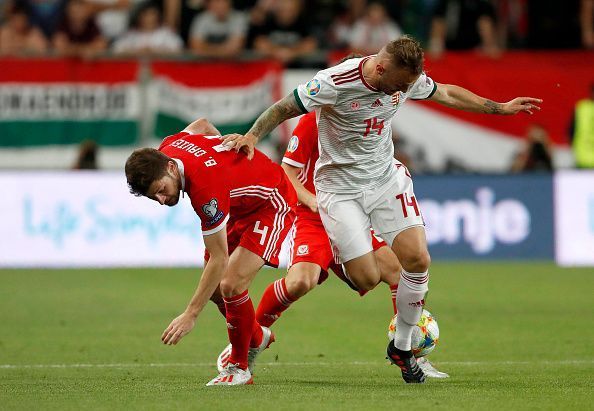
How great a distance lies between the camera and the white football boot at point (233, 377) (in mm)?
8102

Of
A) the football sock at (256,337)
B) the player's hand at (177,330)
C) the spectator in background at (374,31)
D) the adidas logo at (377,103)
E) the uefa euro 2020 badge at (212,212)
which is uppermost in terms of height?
the adidas logo at (377,103)

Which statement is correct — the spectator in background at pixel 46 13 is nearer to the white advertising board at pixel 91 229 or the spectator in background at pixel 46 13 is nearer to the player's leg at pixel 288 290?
the white advertising board at pixel 91 229

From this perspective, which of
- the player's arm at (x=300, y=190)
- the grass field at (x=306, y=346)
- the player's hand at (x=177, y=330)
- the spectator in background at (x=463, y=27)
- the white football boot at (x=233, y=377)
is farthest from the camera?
the spectator in background at (x=463, y=27)

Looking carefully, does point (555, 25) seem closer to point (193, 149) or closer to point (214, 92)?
point (214, 92)

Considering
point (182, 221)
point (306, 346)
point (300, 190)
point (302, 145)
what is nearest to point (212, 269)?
point (300, 190)

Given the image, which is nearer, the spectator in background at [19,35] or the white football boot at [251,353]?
the white football boot at [251,353]

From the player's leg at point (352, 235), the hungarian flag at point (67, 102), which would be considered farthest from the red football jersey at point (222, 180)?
the hungarian flag at point (67, 102)

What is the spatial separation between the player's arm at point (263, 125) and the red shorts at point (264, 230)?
556 mm

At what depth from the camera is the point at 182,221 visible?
16.6 m

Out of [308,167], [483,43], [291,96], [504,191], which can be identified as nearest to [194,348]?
[308,167]

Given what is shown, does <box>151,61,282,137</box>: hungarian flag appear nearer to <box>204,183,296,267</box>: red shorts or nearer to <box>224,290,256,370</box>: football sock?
<box>204,183,296,267</box>: red shorts

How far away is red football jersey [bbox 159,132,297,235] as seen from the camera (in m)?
7.48

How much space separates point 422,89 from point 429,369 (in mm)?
1916

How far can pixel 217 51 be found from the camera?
18750 mm
